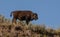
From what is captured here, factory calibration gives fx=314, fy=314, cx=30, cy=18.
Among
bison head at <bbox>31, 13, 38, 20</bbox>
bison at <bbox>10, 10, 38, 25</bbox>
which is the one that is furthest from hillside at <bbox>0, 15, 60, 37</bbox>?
bison head at <bbox>31, 13, 38, 20</bbox>

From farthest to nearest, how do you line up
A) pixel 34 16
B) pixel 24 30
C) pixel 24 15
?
pixel 34 16, pixel 24 15, pixel 24 30

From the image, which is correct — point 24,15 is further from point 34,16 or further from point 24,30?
point 24,30

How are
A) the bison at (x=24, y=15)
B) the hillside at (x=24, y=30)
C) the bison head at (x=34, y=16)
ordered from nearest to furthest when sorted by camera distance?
the hillside at (x=24, y=30) < the bison at (x=24, y=15) < the bison head at (x=34, y=16)

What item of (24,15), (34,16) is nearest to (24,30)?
(24,15)

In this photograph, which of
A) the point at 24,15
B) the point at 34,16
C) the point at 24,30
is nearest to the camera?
the point at 24,30

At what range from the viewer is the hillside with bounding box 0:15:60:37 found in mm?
18344

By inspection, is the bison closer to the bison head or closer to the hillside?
the bison head

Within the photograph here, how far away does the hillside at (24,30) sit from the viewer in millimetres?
18344

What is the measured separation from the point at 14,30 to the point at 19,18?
150 inches

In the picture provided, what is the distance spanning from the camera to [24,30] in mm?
19047

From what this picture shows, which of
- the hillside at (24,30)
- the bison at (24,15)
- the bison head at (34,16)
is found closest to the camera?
the hillside at (24,30)

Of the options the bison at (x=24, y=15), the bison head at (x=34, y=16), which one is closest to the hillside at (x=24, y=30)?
the bison at (x=24, y=15)

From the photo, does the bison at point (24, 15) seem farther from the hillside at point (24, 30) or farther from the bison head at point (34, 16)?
the hillside at point (24, 30)

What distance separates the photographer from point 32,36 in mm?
18703
